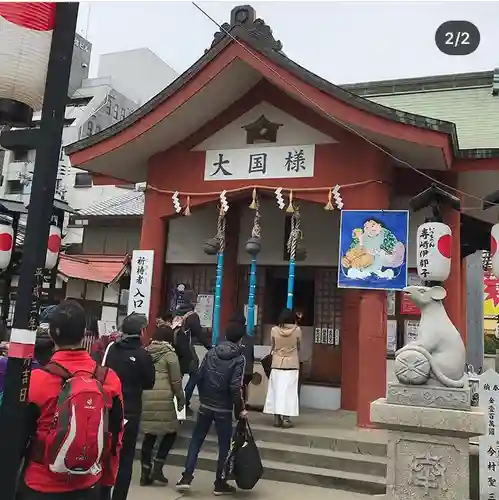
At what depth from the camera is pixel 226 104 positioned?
382 inches

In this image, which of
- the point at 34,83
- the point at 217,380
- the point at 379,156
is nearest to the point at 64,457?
the point at 34,83

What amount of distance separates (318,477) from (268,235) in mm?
5079

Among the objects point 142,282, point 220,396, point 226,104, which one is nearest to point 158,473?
point 220,396

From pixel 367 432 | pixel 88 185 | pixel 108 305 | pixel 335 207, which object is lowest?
pixel 367 432

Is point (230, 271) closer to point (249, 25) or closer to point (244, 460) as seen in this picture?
point (249, 25)

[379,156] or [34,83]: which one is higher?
[379,156]

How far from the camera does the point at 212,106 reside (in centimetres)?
956

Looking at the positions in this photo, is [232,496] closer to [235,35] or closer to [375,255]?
[375,255]

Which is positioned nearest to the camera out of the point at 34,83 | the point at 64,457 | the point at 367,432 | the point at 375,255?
the point at 64,457

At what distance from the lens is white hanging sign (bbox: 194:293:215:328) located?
11.1 metres

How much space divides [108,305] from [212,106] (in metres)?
7.92

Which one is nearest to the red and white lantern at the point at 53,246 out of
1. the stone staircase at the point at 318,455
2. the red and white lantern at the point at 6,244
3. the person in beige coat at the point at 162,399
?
the red and white lantern at the point at 6,244

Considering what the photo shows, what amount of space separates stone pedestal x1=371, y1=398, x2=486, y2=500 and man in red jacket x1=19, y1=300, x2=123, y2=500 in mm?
2990

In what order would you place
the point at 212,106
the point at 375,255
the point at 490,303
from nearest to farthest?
the point at 375,255 < the point at 212,106 < the point at 490,303
